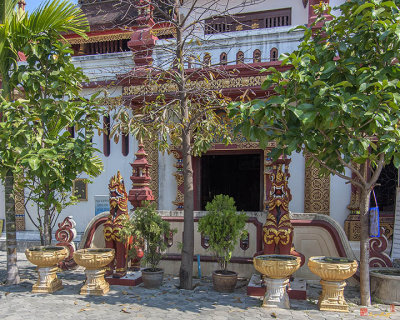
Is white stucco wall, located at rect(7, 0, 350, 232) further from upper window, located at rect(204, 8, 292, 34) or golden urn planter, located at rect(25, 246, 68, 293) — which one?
golden urn planter, located at rect(25, 246, 68, 293)

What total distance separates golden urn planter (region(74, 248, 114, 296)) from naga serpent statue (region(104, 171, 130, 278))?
531 mm

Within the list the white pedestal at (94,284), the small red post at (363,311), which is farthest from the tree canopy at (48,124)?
the small red post at (363,311)

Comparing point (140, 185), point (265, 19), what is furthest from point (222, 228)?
point (265, 19)

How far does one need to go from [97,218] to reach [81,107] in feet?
7.89

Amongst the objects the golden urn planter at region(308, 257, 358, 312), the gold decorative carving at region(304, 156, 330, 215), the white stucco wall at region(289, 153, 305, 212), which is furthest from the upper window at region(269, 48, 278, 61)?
the golden urn planter at region(308, 257, 358, 312)

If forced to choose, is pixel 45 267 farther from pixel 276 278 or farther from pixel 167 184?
pixel 167 184

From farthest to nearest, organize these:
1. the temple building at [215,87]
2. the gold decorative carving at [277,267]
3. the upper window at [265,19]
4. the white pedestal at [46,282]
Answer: the upper window at [265,19] < the temple building at [215,87] < the white pedestal at [46,282] < the gold decorative carving at [277,267]

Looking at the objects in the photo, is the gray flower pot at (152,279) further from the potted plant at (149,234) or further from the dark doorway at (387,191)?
the dark doorway at (387,191)

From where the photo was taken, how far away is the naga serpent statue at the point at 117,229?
24.0 ft

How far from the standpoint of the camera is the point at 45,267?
6.81 m

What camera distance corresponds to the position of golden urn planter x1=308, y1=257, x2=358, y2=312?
572 cm

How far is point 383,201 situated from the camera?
1038 centimetres

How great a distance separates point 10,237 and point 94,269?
1.85 meters

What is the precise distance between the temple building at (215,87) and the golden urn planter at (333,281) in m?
2.13
